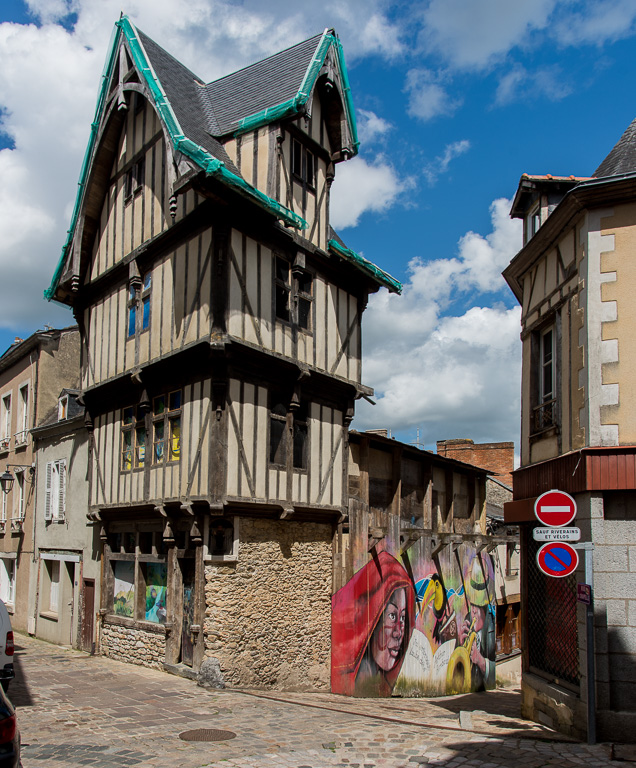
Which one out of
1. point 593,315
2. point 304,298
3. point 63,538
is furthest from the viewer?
point 63,538

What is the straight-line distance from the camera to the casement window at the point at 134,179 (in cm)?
1401

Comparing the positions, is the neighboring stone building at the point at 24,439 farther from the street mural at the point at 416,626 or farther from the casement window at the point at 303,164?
the casement window at the point at 303,164

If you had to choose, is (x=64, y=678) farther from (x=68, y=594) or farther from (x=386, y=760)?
(x=386, y=760)

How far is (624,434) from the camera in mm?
7621

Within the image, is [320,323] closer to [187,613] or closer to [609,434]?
[187,613]

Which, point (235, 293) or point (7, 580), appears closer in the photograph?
point (235, 293)

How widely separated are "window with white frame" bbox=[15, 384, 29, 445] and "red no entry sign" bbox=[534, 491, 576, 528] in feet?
53.1

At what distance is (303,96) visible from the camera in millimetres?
12516

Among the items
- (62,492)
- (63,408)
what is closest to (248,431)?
(62,492)

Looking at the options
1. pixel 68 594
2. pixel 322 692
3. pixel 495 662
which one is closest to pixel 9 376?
Result: pixel 68 594

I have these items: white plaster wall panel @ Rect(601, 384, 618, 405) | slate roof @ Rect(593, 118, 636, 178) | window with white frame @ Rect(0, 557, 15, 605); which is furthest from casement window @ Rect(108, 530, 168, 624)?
slate roof @ Rect(593, 118, 636, 178)

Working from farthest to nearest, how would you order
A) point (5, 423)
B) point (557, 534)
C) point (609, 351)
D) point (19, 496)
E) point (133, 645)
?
point (5, 423)
point (19, 496)
point (133, 645)
point (609, 351)
point (557, 534)

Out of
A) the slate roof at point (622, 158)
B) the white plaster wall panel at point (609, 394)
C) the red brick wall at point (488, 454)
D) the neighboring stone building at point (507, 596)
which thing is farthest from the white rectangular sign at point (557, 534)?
the red brick wall at point (488, 454)

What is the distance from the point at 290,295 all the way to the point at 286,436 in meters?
2.63
